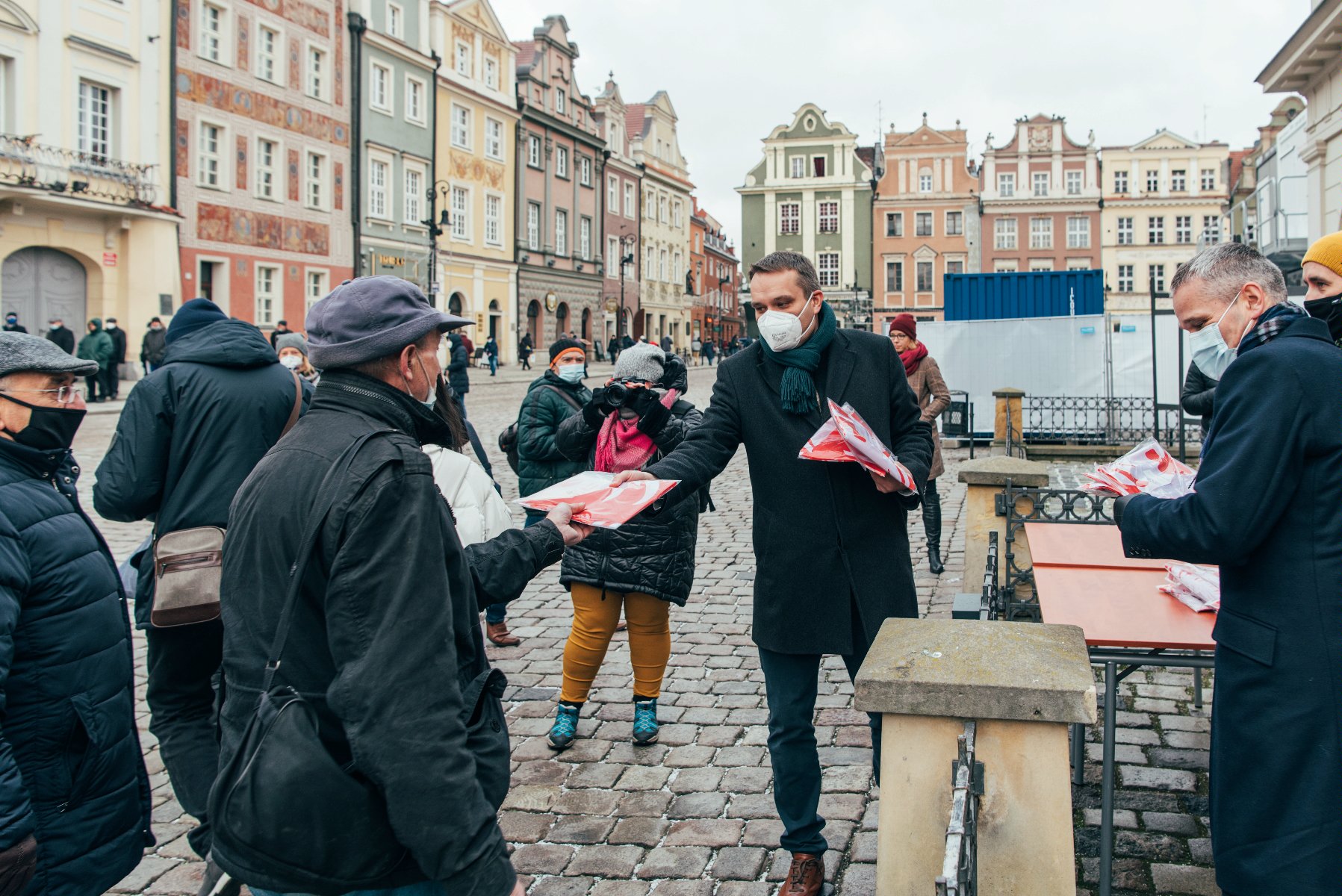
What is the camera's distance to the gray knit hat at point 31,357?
10.2 ft

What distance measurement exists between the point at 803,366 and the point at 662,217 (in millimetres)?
64032

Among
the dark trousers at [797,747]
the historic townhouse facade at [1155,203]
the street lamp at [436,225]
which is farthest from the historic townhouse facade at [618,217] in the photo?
the dark trousers at [797,747]

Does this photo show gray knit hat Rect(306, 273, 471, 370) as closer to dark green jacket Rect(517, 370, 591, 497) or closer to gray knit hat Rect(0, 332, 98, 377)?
gray knit hat Rect(0, 332, 98, 377)

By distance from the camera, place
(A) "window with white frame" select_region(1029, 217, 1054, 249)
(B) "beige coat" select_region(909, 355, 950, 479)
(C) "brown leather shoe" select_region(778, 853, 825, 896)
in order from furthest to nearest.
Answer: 1. (A) "window with white frame" select_region(1029, 217, 1054, 249)
2. (B) "beige coat" select_region(909, 355, 950, 479)
3. (C) "brown leather shoe" select_region(778, 853, 825, 896)

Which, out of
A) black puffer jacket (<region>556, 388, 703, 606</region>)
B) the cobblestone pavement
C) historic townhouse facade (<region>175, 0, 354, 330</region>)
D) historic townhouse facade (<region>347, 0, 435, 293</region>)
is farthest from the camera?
historic townhouse facade (<region>347, 0, 435, 293</region>)

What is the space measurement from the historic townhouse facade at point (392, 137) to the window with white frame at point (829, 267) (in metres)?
31.3

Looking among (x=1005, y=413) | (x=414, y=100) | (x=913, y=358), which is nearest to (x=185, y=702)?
(x=913, y=358)

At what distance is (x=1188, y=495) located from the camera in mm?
2537

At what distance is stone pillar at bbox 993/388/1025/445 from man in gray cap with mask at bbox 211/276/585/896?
1422cm

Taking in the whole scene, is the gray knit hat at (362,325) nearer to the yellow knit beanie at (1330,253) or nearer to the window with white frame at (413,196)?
the yellow knit beanie at (1330,253)

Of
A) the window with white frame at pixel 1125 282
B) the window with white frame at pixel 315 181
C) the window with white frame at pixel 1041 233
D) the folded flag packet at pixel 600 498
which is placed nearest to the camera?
the folded flag packet at pixel 600 498

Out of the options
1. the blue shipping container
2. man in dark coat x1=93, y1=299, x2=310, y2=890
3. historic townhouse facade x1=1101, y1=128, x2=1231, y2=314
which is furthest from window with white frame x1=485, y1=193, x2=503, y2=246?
man in dark coat x1=93, y1=299, x2=310, y2=890

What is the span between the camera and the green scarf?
360cm

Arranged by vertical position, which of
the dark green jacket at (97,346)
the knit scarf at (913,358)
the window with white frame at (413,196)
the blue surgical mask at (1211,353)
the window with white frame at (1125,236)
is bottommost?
the blue surgical mask at (1211,353)
